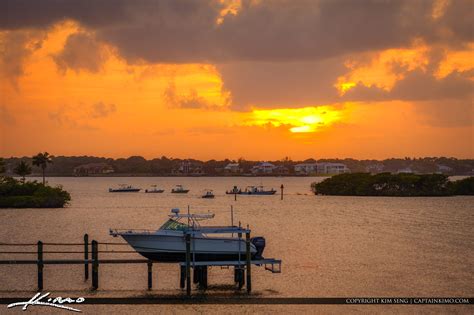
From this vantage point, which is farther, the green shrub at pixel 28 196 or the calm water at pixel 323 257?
the green shrub at pixel 28 196

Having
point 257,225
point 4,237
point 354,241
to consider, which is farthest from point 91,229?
point 354,241

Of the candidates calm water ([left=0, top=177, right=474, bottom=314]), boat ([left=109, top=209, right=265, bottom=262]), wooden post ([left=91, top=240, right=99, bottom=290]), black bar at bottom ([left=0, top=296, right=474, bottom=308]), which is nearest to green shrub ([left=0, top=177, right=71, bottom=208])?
calm water ([left=0, top=177, right=474, bottom=314])

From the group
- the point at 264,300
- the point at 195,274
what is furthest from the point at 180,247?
the point at 264,300

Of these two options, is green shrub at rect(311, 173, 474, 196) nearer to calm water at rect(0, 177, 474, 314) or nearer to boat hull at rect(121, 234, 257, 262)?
calm water at rect(0, 177, 474, 314)

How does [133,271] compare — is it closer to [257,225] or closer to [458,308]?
[458,308]

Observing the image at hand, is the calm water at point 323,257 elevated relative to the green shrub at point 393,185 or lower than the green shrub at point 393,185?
lower

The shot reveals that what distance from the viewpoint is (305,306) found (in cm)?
Answer: 3206

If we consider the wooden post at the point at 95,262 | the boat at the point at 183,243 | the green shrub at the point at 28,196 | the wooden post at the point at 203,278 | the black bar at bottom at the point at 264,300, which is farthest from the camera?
the green shrub at the point at 28,196

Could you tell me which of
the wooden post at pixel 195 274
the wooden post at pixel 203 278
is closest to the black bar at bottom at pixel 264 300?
the wooden post at pixel 203 278

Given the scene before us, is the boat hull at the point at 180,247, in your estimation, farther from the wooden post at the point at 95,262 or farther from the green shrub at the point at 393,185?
the green shrub at the point at 393,185

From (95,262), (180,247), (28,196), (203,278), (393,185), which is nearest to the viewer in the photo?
(95,262)

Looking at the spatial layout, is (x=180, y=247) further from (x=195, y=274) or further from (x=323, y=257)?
(x=323, y=257)

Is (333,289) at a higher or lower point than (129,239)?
lower

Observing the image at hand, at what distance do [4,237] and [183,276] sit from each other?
41.9m
